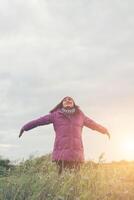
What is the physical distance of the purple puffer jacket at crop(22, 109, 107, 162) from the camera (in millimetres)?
16422

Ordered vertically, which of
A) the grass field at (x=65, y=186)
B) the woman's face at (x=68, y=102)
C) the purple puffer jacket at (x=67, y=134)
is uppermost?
the woman's face at (x=68, y=102)

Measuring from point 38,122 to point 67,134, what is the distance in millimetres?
935

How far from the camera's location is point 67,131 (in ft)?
54.4

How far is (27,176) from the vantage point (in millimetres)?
11773

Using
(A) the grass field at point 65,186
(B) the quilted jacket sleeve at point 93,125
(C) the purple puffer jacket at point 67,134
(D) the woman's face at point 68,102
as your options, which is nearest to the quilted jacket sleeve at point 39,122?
(C) the purple puffer jacket at point 67,134

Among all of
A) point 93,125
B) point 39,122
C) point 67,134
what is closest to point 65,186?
point 67,134

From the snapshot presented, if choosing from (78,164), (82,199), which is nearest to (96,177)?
(82,199)

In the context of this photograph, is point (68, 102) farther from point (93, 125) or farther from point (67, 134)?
point (93, 125)

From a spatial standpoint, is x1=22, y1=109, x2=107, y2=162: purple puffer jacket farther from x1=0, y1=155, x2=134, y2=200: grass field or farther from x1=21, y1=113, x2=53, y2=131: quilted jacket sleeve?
x1=0, y1=155, x2=134, y2=200: grass field

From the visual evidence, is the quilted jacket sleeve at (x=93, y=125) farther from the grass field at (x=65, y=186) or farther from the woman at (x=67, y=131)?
the grass field at (x=65, y=186)

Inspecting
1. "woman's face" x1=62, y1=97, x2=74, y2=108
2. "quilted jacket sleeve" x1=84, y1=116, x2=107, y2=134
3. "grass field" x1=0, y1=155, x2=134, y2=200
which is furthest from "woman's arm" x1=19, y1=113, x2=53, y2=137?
"grass field" x1=0, y1=155, x2=134, y2=200

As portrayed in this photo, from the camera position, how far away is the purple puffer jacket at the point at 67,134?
16.4 meters

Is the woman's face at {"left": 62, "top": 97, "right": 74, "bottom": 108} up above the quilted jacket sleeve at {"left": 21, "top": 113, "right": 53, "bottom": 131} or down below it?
above

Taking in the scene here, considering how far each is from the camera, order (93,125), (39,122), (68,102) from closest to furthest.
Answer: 1. (68,102)
2. (39,122)
3. (93,125)
